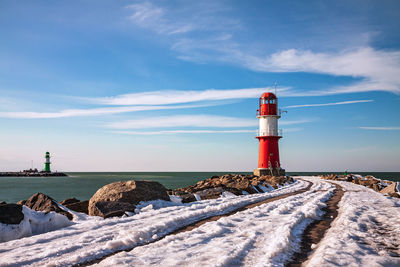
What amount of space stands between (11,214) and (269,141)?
31.1 meters

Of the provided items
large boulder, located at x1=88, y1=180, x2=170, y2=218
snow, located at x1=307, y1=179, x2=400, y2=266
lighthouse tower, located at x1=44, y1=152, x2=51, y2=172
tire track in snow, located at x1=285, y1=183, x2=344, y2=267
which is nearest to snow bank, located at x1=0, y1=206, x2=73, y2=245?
large boulder, located at x1=88, y1=180, x2=170, y2=218

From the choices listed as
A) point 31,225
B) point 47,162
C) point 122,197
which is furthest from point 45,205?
point 47,162

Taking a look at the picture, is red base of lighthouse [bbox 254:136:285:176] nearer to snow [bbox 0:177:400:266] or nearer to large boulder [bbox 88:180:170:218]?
large boulder [bbox 88:180:170:218]

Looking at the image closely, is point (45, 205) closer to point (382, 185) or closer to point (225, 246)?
point (225, 246)

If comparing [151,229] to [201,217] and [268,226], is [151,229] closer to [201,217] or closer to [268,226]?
[201,217]

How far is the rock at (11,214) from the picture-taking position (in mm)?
5699

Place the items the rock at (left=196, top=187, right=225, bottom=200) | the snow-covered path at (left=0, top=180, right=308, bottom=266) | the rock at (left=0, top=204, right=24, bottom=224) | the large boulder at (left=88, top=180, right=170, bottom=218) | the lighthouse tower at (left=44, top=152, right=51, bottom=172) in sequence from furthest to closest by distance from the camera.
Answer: the lighthouse tower at (left=44, top=152, right=51, bottom=172), the rock at (left=196, top=187, right=225, bottom=200), the large boulder at (left=88, top=180, right=170, bottom=218), the rock at (left=0, top=204, right=24, bottom=224), the snow-covered path at (left=0, top=180, right=308, bottom=266)

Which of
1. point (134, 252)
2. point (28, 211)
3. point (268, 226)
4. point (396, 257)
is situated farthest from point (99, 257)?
point (396, 257)

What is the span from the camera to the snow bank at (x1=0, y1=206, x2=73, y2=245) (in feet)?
18.1

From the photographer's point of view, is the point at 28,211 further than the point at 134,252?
Yes

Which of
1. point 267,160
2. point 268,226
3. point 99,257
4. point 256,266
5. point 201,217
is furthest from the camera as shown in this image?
point 267,160

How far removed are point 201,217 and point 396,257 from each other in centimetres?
405

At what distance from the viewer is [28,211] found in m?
6.15

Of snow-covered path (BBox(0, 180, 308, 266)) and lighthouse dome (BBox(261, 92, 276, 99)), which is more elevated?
lighthouse dome (BBox(261, 92, 276, 99))
